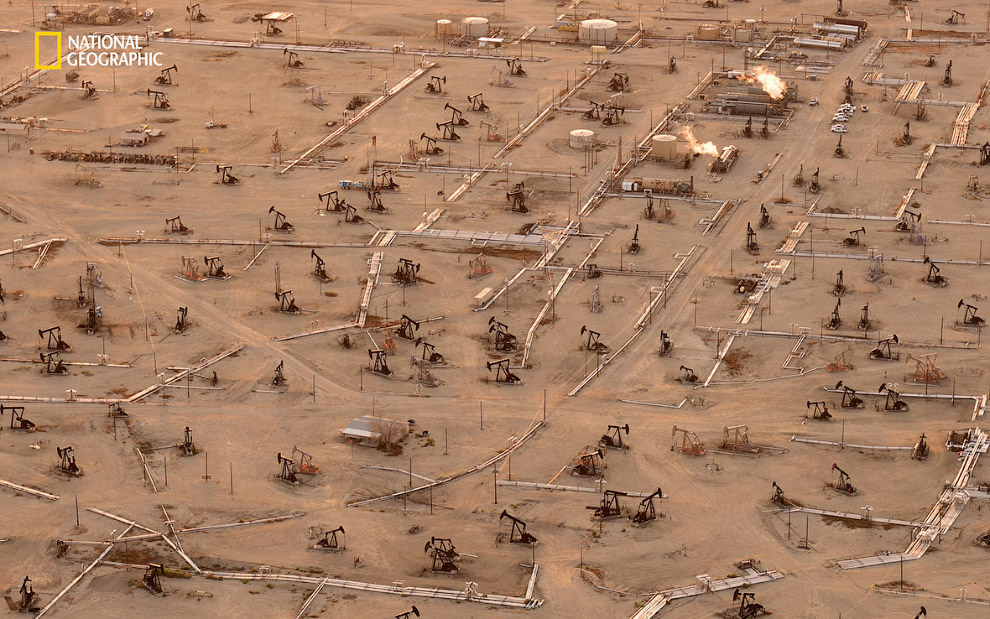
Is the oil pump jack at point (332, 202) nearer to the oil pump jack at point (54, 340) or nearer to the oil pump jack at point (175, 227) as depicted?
the oil pump jack at point (175, 227)

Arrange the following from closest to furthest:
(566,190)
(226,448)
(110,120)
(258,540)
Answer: (258,540), (226,448), (566,190), (110,120)

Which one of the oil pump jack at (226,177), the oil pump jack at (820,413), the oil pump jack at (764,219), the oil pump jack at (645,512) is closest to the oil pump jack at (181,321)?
the oil pump jack at (226,177)

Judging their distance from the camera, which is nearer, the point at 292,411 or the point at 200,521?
the point at 200,521

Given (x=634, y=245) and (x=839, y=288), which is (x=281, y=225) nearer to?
(x=634, y=245)

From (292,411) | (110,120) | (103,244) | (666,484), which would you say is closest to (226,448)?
(292,411)

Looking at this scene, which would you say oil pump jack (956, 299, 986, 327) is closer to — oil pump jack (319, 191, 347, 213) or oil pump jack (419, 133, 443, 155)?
oil pump jack (319, 191, 347, 213)

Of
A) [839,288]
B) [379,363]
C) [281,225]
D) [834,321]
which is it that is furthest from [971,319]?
[281,225]

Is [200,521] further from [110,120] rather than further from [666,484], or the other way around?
[110,120]
